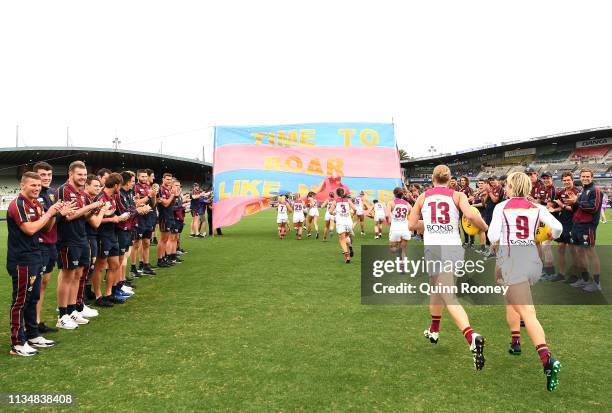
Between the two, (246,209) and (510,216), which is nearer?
(510,216)

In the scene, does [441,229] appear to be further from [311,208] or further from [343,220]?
[311,208]

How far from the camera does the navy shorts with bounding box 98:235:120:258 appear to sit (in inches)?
268

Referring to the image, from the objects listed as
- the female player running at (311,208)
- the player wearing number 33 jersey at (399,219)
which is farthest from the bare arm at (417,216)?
the female player running at (311,208)

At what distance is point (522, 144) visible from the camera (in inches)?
2473

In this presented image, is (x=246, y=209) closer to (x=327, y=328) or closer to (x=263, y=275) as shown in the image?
(x=263, y=275)

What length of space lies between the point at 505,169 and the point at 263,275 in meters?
65.4

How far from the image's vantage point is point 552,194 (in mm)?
9016

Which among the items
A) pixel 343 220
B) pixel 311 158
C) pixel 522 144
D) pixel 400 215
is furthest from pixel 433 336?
pixel 522 144

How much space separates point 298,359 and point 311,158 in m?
14.8

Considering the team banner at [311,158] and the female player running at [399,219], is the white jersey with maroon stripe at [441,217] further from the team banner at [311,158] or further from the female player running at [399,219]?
the team banner at [311,158]

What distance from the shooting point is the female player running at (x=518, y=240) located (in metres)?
4.51

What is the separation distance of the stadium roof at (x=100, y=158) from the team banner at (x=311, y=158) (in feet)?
104

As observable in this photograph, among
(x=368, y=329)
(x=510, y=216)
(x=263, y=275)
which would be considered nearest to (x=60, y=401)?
(x=368, y=329)

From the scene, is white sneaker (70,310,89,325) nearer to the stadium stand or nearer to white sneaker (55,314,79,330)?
white sneaker (55,314,79,330)
